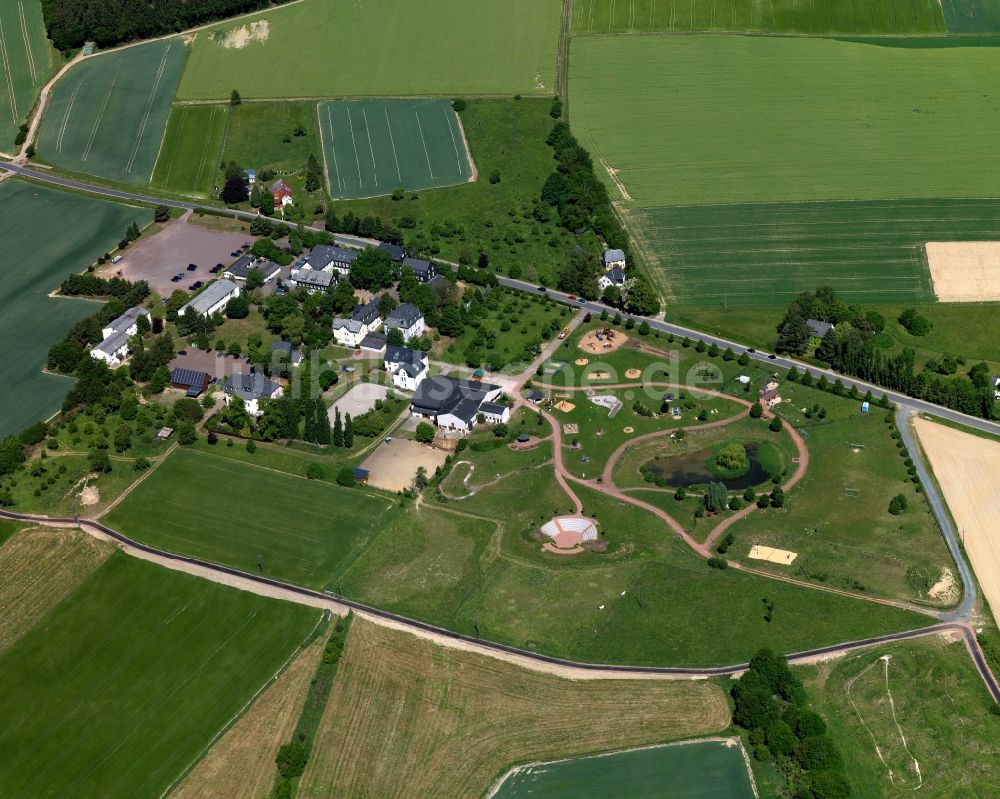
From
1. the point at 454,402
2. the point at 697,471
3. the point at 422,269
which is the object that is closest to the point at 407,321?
the point at 422,269

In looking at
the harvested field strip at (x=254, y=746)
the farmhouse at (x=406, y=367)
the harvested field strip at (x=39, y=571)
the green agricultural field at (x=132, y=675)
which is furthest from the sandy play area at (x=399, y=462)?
the harvested field strip at (x=39, y=571)

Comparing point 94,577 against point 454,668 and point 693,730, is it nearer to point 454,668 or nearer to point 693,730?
point 454,668

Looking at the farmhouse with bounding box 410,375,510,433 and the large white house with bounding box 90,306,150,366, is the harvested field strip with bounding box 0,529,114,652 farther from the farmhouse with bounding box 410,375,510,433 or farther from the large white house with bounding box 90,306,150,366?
the farmhouse with bounding box 410,375,510,433

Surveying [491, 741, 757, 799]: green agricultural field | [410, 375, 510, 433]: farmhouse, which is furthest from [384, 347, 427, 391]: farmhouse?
[491, 741, 757, 799]: green agricultural field

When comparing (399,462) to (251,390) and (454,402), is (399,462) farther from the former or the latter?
(251,390)

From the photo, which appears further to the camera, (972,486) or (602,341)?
(602,341)
